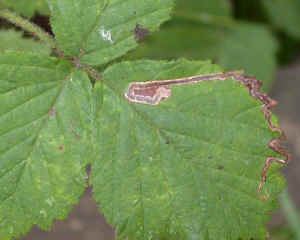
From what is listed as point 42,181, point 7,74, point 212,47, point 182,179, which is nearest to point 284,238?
point 212,47

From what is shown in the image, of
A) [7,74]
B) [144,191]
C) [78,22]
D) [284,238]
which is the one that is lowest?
[284,238]

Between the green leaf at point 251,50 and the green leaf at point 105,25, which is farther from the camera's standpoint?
the green leaf at point 251,50

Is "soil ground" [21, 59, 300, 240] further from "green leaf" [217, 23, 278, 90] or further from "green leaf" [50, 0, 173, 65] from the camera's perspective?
"green leaf" [50, 0, 173, 65]

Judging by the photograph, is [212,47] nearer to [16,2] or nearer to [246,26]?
[246,26]

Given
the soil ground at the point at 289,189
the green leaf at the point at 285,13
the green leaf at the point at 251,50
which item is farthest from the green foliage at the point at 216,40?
the soil ground at the point at 289,189

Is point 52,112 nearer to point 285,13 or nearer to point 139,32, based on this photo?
point 139,32

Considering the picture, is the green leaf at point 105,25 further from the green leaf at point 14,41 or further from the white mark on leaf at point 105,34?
the green leaf at point 14,41

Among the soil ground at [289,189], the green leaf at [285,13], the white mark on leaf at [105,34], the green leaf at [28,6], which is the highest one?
the green leaf at [28,6]
